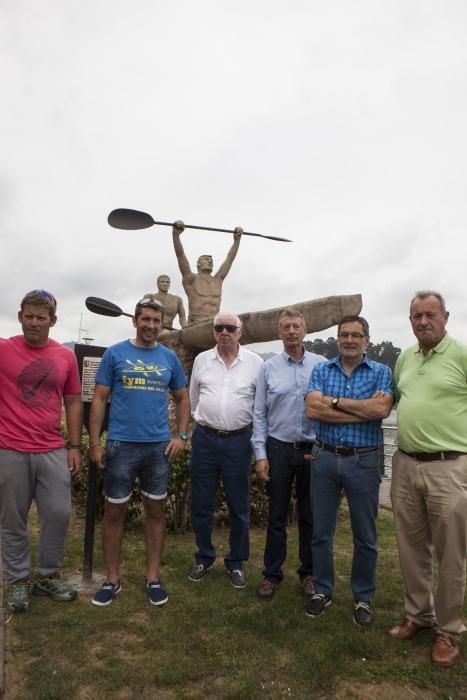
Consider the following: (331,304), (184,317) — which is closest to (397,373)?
(331,304)

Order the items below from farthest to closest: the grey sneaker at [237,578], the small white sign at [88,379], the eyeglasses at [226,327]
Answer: the small white sign at [88,379]
the eyeglasses at [226,327]
the grey sneaker at [237,578]

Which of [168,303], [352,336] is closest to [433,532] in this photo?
[352,336]

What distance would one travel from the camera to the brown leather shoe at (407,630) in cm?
324

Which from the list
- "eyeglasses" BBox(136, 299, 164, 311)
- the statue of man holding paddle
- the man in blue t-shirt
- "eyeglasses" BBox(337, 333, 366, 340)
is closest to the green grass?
the man in blue t-shirt

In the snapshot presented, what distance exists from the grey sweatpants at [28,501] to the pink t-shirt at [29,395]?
0.09 meters

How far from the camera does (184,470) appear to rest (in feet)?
17.9

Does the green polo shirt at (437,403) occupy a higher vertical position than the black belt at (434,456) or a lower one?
higher

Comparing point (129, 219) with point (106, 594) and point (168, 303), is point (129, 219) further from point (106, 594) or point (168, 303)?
point (106, 594)

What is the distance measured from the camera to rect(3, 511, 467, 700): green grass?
8.73 ft

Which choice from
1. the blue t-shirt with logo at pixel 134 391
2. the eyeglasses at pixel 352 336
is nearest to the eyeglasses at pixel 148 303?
the blue t-shirt with logo at pixel 134 391

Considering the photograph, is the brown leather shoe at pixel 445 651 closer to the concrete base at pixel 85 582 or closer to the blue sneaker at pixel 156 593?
the blue sneaker at pixel 156 593

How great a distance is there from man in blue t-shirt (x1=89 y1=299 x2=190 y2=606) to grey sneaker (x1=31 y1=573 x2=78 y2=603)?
0.21 m

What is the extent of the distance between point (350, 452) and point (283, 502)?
0.80 m

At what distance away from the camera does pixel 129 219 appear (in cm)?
694
